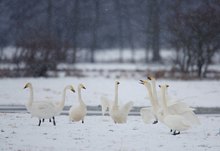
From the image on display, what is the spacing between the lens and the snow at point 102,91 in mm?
18234

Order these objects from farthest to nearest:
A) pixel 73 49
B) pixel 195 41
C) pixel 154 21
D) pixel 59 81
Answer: pixel 154 21 < pixel 73 49 < pixel 195 41 < pixel 59 81

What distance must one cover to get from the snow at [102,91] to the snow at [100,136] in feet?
19.1

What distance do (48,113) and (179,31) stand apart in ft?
58.0

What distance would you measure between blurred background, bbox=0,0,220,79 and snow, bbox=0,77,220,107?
1.83 m

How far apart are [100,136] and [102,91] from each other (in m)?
11.4

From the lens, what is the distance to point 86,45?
48250 mm

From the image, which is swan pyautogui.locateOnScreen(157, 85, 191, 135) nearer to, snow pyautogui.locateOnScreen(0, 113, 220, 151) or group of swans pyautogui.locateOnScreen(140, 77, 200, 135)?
group of swans pyautogui.locateOnScreen(140, 77, 200, 135)

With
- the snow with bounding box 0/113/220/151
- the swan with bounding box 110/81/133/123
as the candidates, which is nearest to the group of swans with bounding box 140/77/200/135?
the snow with bounding box 0/113/220/151

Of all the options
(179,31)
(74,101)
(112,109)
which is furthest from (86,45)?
(112,109)

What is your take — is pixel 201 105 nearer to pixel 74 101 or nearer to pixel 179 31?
pixel 74 101

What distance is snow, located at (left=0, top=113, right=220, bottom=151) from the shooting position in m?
8.57

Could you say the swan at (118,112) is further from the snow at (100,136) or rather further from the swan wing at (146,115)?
the swan wing at (146,115)

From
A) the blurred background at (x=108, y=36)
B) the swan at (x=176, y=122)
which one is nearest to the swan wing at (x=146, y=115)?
the swan at (x=176, y=122)

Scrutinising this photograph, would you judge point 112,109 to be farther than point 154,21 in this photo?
No
